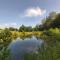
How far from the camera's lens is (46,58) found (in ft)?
12.9

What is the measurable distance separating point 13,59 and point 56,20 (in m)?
6.06

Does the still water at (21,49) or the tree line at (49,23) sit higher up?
the tree line at (49,23)

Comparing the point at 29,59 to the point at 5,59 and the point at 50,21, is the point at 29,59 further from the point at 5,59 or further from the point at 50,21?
the point at 50,21

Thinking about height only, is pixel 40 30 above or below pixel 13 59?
above

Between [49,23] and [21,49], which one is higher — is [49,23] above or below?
above

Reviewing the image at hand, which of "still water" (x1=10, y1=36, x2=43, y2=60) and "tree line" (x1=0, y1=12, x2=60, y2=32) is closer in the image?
"still water" (x1=10, y1=36, x2=43, y2=60)

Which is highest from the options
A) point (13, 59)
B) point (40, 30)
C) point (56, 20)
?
point (56, 20)

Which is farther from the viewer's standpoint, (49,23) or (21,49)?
(49,23)

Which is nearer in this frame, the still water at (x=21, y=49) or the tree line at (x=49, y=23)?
the still water at (x=21, y=49)

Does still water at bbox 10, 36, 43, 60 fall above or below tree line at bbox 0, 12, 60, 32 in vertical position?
below

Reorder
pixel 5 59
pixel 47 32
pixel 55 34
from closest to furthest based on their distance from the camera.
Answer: pixel 5 59 → pixel 55 34 → pixel 47 32

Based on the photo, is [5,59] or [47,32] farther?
[47,32]

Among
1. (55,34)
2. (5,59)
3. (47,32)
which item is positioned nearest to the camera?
(5,59)

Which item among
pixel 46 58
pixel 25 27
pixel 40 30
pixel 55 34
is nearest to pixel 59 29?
pixel 55 34
